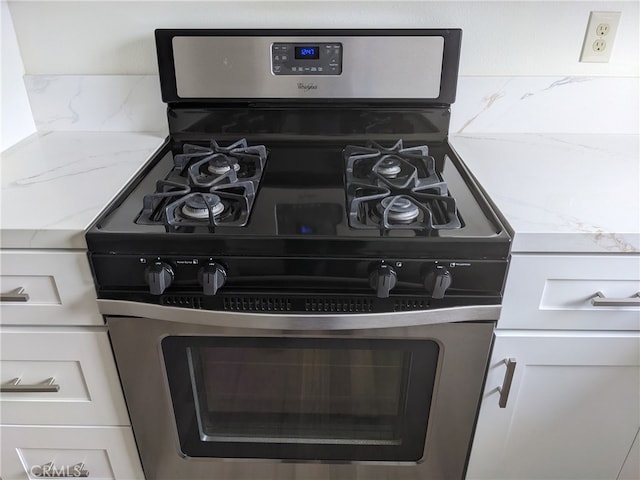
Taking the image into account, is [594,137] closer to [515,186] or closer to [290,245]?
[515,186]

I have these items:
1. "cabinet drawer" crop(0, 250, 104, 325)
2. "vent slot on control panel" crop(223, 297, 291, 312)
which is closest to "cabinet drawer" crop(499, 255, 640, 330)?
"vent slot on control panel" crop(223, 297, 291, 312)

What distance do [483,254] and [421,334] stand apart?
19 cm

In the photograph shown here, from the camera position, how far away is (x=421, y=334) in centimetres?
96

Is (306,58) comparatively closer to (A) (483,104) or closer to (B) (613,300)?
(A) (483,104)

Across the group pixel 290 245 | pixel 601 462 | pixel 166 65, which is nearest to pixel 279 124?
pixel 166 65

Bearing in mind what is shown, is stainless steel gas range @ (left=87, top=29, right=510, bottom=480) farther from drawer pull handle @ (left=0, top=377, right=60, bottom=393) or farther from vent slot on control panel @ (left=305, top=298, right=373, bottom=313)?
drawer pull handle @ (left=0, top=377, right=60, bottom=393)

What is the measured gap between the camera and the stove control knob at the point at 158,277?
887mm

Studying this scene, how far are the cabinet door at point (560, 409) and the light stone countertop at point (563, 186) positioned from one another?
22 centimetres

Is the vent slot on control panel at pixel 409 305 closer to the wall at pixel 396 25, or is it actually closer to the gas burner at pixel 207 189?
the gas burner at pixel 207 189

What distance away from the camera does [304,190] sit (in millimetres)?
1069

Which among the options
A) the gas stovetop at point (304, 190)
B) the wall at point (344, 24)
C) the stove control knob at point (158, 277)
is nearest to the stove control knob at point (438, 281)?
the gas stovetop at point (304, 190)

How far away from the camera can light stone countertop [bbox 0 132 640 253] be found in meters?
0.92

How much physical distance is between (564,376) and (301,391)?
0.53 m

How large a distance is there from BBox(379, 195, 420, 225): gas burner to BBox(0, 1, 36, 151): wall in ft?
3.12
